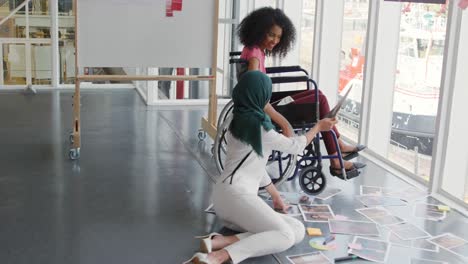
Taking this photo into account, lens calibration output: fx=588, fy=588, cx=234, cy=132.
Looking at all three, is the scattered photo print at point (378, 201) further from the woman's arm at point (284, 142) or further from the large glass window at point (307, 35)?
the large glass window at point (307, 35)

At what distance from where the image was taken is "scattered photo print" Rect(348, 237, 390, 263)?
3.30 m

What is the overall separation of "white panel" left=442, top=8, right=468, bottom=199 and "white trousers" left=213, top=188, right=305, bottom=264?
62.1 inches

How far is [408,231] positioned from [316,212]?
2.01ft

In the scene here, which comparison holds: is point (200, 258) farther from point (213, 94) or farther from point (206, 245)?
point (213, 94)

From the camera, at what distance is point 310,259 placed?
3.24 metres

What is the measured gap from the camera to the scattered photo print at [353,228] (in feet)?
12.0

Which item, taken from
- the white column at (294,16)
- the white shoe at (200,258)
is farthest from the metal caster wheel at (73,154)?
the white column at (294,16)

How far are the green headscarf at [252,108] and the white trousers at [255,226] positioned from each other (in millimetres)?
304

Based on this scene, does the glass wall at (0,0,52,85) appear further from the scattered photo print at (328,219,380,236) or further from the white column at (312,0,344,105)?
the scattered photo print at (328,219,380,236)

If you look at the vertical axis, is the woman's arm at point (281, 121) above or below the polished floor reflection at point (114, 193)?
above

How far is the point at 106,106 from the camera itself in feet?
24.7

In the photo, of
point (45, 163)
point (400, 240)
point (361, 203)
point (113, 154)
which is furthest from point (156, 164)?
point (400, 240)

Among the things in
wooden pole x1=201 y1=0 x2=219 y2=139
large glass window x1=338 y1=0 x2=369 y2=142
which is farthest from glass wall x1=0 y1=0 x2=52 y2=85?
large glass window x1=338 y1=0 x2=369 y2=142

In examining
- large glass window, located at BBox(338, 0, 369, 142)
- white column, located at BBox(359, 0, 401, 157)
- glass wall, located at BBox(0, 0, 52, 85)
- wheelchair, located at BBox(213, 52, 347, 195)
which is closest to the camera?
wheelchair, located at BBox(213, 52, 347, 195)
